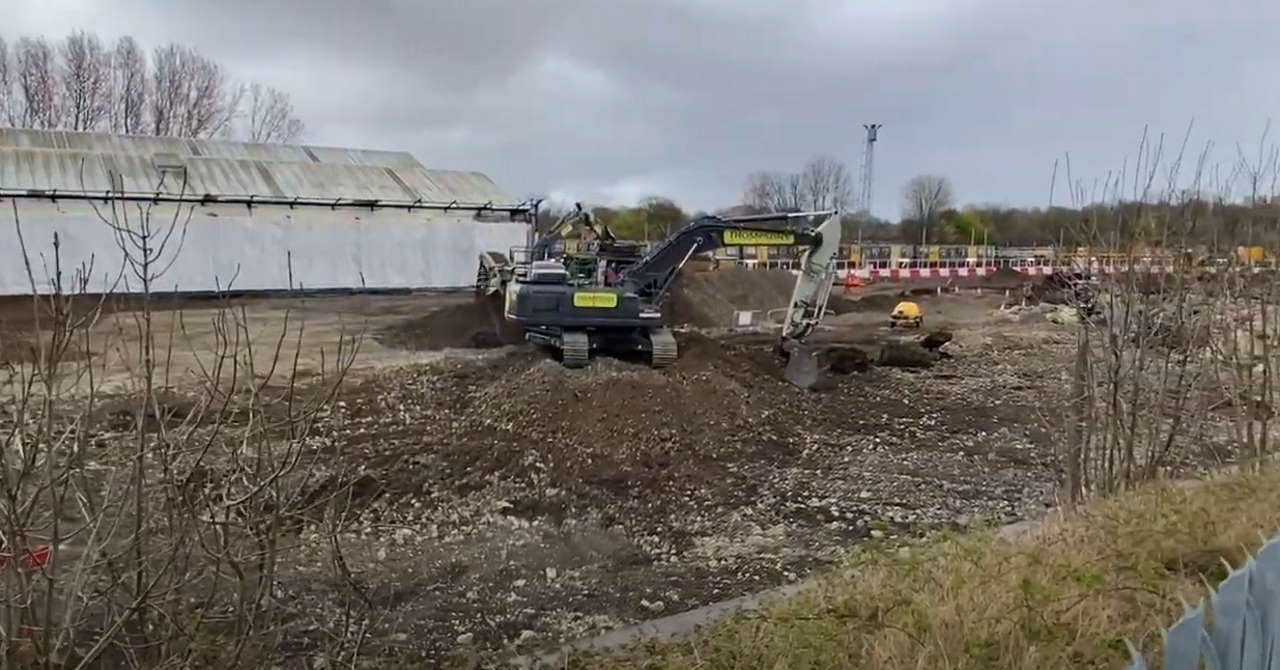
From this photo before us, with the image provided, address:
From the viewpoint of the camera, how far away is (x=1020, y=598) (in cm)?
433

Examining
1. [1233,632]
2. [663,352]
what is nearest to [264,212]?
[663,352]

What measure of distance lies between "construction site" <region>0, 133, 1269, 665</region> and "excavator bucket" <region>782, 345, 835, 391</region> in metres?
0.05

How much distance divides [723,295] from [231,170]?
53.4 feet

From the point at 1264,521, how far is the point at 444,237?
2915cm

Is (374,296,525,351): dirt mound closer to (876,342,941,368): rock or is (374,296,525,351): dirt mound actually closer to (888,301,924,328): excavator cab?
(876,342,941,368): rock

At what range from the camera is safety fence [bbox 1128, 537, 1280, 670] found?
191 centimetres

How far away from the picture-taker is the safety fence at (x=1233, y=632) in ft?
6.28

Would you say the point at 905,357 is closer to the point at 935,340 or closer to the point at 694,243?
the point at 935,340

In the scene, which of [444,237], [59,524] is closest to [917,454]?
[59,524]

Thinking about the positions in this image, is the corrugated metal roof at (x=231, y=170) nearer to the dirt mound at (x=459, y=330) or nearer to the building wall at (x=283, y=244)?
the building wall at (x=283, y=244)

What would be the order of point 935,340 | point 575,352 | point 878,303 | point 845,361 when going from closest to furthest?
point 575,352
point 845,361
point 935,340
point 878,303

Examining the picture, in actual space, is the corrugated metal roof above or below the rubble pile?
above

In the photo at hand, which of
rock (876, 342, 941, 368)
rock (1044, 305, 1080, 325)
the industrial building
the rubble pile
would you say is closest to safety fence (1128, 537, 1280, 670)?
the rubble pile

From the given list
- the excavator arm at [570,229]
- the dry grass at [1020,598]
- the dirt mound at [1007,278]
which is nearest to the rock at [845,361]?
the excavator arm at [570,229]
